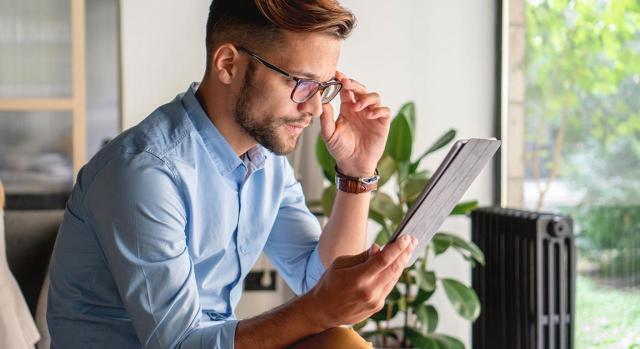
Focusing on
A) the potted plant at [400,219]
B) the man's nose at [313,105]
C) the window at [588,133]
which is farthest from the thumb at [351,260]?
the window at [588,133]

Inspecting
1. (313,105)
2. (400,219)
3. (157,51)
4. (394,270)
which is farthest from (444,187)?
(157,51)

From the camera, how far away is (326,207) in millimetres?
3201

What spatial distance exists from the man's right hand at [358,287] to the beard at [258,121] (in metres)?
0.31

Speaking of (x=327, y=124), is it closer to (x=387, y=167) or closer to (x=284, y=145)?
(x=284, y=145)

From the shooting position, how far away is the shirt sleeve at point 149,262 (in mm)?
1395

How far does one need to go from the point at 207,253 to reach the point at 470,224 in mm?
2323

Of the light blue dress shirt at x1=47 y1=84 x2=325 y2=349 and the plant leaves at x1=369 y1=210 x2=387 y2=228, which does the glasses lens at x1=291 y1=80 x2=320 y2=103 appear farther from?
the plant leaves at x1=369 y1=210 x2=387 y2=228

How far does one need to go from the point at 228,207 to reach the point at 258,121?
177 millimetres

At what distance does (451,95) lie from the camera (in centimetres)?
379

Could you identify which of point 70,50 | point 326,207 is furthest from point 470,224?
point 70,50

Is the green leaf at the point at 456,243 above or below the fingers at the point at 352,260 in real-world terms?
below

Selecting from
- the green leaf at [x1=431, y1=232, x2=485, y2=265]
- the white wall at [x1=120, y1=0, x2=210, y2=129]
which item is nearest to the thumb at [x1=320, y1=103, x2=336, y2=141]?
the green leaf at [x1=431, y1=232, x2=485, y2=265]

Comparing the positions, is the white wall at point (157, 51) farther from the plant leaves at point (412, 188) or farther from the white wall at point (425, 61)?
the plant leaves at point (412, 188)

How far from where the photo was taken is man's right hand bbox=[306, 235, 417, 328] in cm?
134
